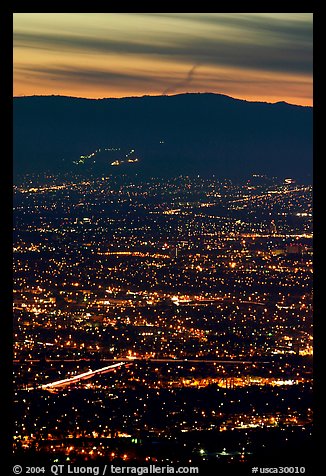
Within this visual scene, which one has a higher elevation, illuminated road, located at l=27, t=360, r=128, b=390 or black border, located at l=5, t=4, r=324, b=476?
black border, located at l=5, t=4, r=324, b=476

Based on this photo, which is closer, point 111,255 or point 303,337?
point 303,337

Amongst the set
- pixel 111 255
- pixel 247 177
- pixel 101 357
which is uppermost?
pixel 247 177

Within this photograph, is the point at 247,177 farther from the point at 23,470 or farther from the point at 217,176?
the point at 23,470

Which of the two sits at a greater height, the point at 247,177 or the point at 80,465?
the point at 247,177

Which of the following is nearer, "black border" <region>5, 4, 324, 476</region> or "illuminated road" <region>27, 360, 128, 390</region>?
"black border" <region>5, 4, 324, 476</region>
